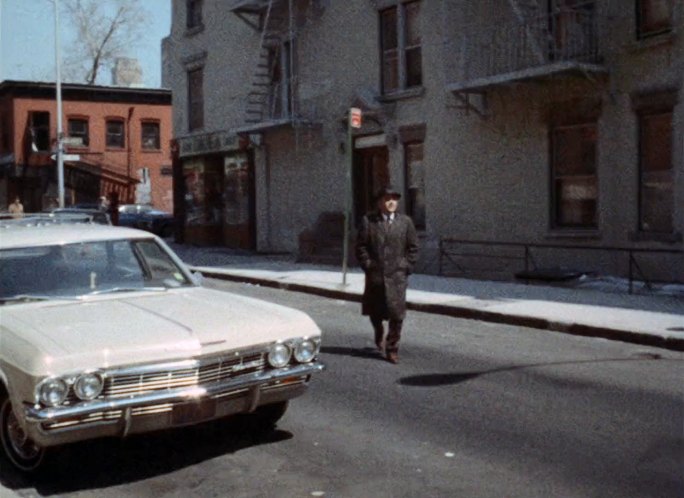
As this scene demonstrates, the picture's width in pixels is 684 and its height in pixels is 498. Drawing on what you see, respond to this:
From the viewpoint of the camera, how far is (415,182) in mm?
21312

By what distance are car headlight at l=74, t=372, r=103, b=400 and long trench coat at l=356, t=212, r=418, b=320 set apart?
14.3ft

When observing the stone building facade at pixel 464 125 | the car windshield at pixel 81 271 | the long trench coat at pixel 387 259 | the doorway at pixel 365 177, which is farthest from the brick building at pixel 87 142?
the car windshield at pixel 81 271

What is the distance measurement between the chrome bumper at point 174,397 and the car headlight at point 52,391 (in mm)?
42

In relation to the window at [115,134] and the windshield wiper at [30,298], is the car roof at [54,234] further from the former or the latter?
the window at [115,134]

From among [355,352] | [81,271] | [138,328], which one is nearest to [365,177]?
[355,352]

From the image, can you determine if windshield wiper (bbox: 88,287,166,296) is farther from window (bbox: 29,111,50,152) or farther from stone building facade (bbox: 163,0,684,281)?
window (bbox: 29,111,50,152)

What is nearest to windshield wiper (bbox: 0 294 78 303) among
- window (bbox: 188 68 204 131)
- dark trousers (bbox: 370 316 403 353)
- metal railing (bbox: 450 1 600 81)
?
dark trousers (bbox: 370 316 403 353)

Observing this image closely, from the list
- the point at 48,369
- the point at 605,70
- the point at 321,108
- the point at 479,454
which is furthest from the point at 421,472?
the point at 321,108

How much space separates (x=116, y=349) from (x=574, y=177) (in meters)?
13.5

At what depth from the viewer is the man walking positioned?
366 inches

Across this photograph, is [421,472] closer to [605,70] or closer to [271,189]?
[605,70]

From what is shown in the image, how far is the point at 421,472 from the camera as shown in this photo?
567 centimetres

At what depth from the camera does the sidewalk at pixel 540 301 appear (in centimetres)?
1134

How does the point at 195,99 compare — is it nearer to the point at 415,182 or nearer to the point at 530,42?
the point at 415,182
